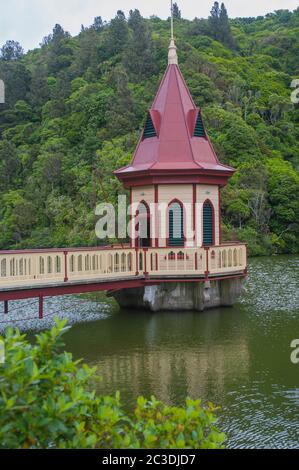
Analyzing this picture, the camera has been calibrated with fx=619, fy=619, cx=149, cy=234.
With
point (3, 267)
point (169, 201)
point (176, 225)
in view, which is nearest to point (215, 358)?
point (3, 267)

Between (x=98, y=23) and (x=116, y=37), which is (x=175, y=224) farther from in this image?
(x=98, y=23)

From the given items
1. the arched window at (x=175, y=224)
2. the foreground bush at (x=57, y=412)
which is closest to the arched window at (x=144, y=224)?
the arched window at (x=175, y=224)

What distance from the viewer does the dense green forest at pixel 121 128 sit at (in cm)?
4188

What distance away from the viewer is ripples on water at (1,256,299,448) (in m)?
7.75

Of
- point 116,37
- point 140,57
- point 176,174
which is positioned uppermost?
point 116,37

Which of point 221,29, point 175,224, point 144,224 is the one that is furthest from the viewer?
point 221,29

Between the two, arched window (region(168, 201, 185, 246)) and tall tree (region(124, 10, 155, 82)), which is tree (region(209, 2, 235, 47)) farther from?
arched window (region(168, 201, 185, 246))

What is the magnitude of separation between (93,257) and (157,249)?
1.92m

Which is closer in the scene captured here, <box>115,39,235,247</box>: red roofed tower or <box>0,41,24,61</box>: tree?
<box>115,39,235,247</box>: red roofed tower

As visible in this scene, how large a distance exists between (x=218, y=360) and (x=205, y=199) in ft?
23.3

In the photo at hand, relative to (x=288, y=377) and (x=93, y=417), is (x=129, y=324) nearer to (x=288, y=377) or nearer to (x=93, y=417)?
(x=288, y=377)

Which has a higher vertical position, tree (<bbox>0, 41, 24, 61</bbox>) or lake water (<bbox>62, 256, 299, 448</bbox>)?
tree (<bbox>0, 41, 24, 61</bbox>)

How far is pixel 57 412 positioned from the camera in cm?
337

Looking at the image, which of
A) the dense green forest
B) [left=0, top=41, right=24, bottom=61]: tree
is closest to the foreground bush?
the dense green forest
